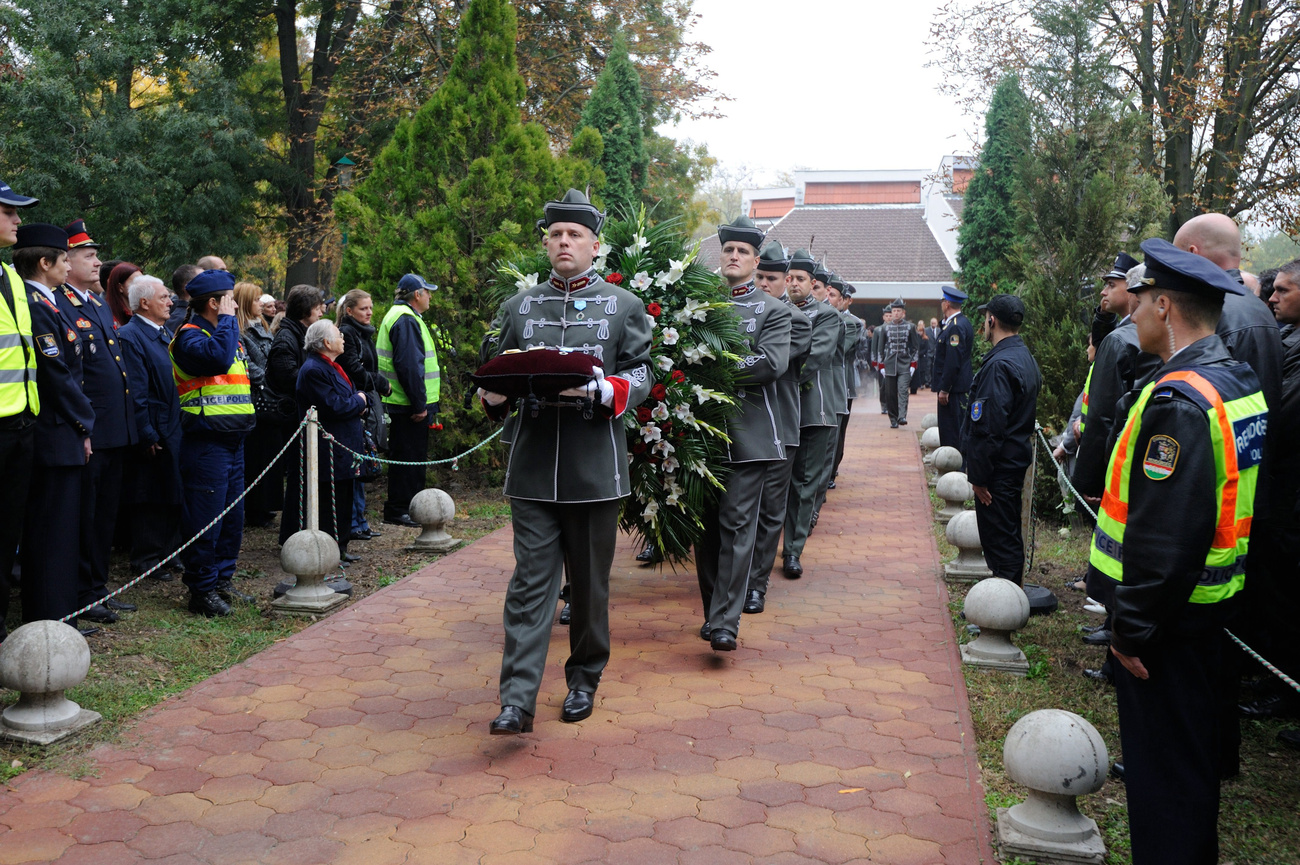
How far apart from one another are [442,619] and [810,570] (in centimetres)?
296

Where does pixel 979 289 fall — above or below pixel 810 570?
above

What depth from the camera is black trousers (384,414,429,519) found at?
9.05 m

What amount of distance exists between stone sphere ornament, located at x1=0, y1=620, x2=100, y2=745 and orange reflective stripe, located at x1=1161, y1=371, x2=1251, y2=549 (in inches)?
172

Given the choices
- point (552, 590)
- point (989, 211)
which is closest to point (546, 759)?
point (552, 590)

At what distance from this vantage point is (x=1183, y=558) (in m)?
2.92

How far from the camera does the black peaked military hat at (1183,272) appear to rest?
122 inches

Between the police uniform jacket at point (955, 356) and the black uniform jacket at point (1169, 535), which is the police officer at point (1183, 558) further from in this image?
the police uniform jacket at point (955, 356)

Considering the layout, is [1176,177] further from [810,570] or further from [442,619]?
[442,619]

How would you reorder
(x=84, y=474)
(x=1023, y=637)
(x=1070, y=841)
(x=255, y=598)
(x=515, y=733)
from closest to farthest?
(x=1070, y=841), (x=515, y=733), (x=84, y=474), (x=1023, y=637), (x=255, y=598)

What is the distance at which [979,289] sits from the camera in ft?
68.5

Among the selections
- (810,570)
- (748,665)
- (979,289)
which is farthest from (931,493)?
(979,289)

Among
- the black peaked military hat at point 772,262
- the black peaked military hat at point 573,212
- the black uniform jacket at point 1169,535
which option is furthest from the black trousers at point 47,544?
the black uniform jacket at point 1169,535

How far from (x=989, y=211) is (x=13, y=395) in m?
20.0

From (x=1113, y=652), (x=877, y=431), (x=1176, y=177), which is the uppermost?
(x=1176, y=177)
